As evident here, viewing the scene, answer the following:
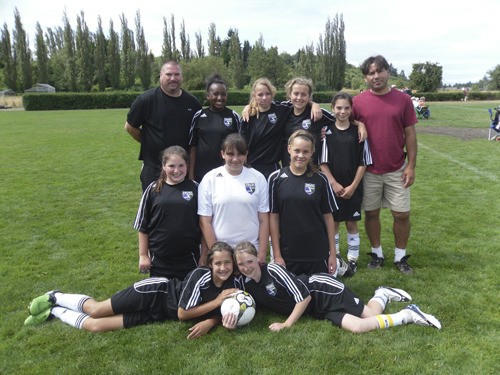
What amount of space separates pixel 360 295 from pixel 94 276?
9.61 feet

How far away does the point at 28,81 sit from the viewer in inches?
2192

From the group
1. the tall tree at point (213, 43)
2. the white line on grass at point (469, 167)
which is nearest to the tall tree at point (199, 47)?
the tall tree at point (213, 43)

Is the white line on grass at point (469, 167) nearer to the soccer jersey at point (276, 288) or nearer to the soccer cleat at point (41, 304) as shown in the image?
the soccer jersey at point (276, 288)

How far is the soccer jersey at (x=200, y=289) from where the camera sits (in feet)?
11.4

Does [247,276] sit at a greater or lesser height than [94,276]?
greater

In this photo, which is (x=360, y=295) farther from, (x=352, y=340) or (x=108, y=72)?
(x=108, y=72)

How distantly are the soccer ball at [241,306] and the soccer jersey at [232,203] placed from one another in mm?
575

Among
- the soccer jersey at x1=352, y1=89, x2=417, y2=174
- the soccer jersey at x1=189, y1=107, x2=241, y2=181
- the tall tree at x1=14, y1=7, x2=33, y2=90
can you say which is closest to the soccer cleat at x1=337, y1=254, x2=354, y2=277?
the soccer jersey at x1=352, y1=89, x2=417, y2=174

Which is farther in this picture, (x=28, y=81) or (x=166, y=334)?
(x=28, y=81)

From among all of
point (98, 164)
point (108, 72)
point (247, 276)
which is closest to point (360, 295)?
point (247, 276)

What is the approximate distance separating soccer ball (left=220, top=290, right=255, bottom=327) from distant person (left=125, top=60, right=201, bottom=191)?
5.82 feet

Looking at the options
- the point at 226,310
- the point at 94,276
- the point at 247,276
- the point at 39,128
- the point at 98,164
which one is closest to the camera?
the point at 226,310

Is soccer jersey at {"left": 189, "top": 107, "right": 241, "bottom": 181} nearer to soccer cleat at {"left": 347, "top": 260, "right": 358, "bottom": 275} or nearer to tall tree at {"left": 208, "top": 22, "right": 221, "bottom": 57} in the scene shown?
soccer cleat at {"left": 347, "top": 260, "right": 358, "bottom": 275}

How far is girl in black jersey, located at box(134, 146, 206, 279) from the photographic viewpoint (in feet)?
12.6
